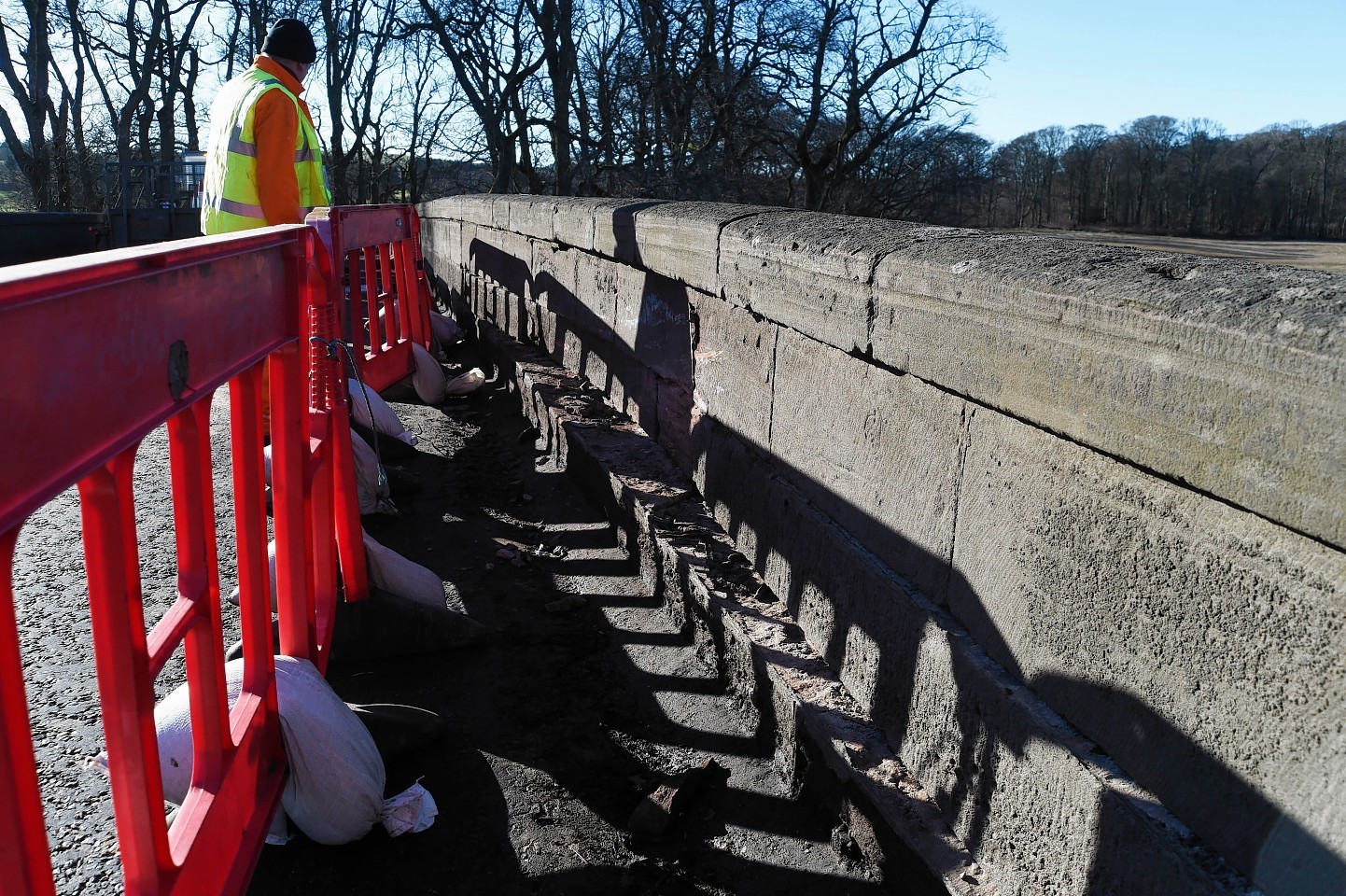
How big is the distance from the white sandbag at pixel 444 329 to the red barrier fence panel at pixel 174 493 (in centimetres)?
691

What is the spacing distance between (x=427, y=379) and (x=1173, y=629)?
6395mm

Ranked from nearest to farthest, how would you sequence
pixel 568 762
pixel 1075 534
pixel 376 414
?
pixel 1075 534, pixel 568 762, pixel 376 414

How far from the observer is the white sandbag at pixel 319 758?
2.33 meters

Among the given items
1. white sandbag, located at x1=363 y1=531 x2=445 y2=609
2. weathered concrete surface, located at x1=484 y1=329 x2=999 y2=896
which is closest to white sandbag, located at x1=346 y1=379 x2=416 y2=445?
weathered concrete surface, located at x1=484 y1=329 x2=999 y2=896

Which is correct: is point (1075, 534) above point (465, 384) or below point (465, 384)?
above

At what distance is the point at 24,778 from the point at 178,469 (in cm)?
72

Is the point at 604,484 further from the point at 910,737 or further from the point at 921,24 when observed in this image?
the point at 921,24

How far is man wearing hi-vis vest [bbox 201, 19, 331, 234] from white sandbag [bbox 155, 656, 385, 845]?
9.99 feet

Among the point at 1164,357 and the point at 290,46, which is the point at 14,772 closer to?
the point at 1164,357

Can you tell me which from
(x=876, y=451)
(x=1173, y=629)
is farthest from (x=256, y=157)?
(x=1173, y=629)

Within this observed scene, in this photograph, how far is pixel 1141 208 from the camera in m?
8.45

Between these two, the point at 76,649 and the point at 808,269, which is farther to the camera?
the point at 76,649

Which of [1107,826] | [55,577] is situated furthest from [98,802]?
[1107,826]

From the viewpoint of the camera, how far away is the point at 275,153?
4.83m
